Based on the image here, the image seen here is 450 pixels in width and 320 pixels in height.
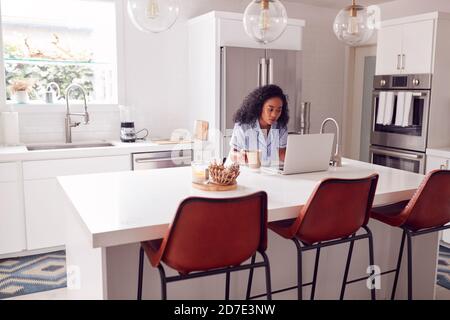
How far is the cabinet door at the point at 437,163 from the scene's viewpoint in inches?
156

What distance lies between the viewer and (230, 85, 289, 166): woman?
11.1 ft

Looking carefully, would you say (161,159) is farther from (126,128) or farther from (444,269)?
(444,269)

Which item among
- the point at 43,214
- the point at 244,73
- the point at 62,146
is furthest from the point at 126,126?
the point at 244,73

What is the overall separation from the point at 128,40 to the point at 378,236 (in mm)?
3032

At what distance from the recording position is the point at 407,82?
4.30 metres

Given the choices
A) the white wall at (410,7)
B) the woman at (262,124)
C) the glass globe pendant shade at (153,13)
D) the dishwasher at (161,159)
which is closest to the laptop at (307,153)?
the woman at (262,124)

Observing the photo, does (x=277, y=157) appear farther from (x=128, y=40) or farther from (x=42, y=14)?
(x=42, y=14)

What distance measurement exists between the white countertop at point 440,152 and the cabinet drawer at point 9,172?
3.60 metres

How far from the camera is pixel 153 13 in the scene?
7.42 ft

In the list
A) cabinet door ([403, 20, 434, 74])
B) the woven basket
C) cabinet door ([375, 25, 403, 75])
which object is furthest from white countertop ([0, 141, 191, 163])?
cabinet door ([403, 20, 434, 74])

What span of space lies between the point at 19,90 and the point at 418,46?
12.2 feet

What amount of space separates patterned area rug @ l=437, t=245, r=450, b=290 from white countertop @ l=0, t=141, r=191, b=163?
243cm
